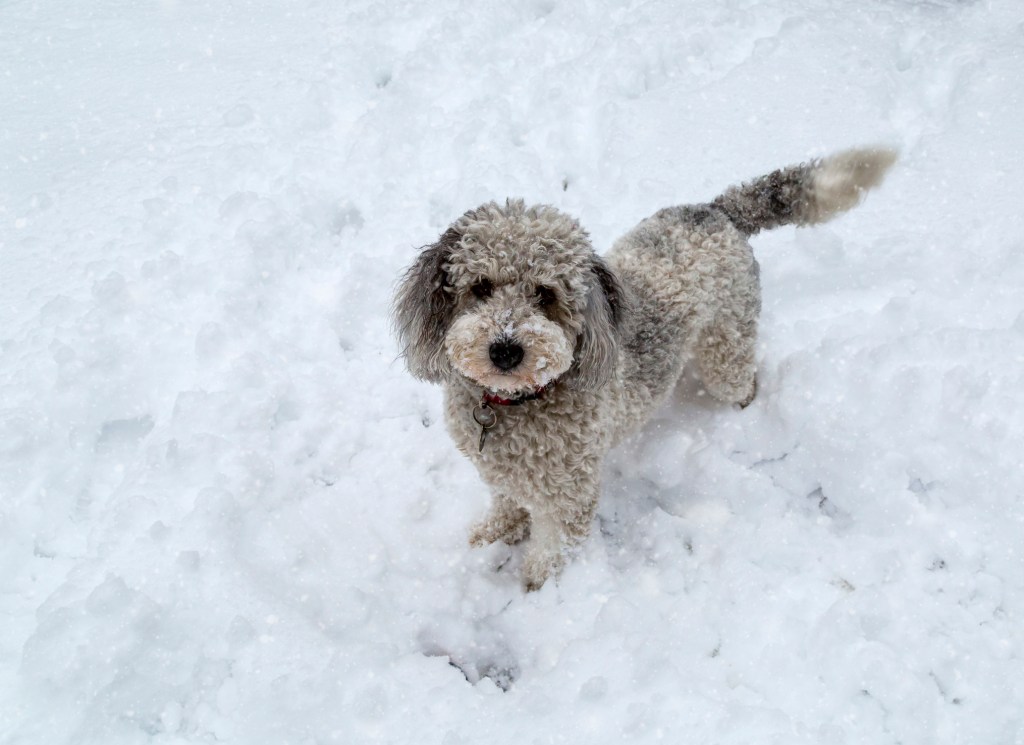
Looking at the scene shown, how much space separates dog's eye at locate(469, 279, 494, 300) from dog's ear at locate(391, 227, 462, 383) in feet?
0.38

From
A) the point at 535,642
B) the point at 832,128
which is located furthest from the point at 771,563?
the point at 832,128

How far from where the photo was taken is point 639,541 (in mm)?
3715

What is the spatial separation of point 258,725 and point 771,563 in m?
2.60

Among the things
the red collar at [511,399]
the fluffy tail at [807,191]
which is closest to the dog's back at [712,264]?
the fluffy tail at [807,191]

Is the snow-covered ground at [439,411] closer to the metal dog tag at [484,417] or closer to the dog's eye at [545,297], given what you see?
the metal dog tag at [484,417]

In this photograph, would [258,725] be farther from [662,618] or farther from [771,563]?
[771,563]

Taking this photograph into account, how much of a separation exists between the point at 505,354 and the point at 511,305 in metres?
0.26

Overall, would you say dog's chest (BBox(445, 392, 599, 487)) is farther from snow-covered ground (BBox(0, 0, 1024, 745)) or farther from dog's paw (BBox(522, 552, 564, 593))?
snow-covered ground (BBox(0, 0, 1024, 745))

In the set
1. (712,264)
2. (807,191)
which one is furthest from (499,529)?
(807,191)

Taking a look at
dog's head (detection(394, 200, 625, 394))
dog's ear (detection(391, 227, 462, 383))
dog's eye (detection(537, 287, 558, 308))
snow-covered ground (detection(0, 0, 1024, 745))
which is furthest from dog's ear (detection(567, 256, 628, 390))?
snow-covered ground (detection(0, 0, 1024, 745))

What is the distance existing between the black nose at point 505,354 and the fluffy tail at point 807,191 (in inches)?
75.8

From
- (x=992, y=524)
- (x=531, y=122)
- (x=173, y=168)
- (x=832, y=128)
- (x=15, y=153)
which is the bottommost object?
(x=992, y=524)

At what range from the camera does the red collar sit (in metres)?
2.98

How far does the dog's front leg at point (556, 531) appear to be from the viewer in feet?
10.9
